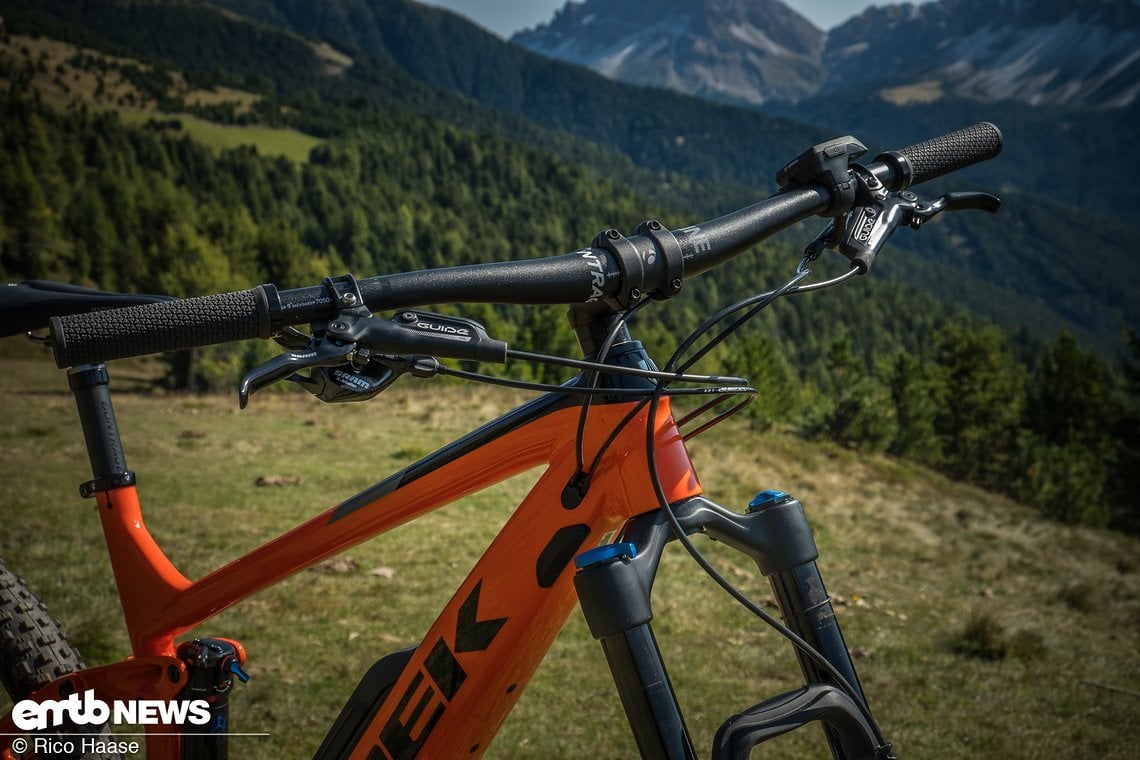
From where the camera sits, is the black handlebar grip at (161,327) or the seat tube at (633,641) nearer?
the black handlebar grip at (161,327)

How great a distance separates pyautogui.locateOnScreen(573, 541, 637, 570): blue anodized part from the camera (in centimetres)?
149

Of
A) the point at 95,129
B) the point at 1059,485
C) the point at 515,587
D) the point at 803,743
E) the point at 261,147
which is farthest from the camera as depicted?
the point at 261,147

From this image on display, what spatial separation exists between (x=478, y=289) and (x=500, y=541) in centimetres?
62

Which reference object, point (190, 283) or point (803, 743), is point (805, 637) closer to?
point (803, 743)

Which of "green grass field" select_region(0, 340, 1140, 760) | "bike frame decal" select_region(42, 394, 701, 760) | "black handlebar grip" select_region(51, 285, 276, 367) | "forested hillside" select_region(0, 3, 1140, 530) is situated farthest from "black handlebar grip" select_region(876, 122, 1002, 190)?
"forested hillside" select_region(0, 3, 1140, 530)

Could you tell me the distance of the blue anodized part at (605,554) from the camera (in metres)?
1.49

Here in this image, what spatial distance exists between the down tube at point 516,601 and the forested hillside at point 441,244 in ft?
80.8

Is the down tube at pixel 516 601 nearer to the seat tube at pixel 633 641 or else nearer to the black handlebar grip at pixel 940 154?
the seat tube at pixel 633 641

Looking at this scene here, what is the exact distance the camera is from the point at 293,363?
1.27 meters

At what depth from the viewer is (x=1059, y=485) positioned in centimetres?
3875

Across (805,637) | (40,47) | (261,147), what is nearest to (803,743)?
(805,637)

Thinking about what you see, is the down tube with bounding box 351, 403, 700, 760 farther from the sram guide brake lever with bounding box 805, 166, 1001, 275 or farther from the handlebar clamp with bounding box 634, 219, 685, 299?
the sram guide brake lever with bounding box 805, 166, 1001, 275

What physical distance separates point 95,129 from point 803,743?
116768 mm

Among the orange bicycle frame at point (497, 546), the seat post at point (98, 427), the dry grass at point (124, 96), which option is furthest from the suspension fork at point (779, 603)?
the dry grass at point (124, 96)
